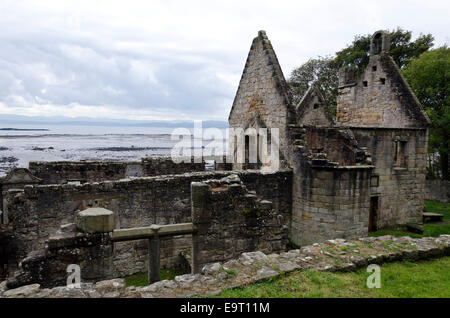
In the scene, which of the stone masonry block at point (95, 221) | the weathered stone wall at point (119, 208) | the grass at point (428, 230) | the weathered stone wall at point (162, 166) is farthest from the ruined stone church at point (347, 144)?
the stone masonry block at point (95, 221)

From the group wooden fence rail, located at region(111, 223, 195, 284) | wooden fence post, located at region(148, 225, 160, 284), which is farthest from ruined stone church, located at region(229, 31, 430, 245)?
wooden fence post, located at region(148, 225, 160, 284)

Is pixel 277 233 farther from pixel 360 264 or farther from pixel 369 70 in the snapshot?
pixel 369 70

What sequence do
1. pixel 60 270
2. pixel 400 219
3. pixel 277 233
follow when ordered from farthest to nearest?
pixel 400 219
pixel 277 233
pixel 60 270

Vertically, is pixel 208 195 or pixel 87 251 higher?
pixel 208 195

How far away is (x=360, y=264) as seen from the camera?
634 centimetres

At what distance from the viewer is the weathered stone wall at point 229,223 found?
7.46 meters

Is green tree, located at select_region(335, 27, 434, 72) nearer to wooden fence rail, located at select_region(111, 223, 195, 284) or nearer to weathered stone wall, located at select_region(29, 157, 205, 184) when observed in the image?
weathered stone wall, located at select_region(29, 157, 205, 184)

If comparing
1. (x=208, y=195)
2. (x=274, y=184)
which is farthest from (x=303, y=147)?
(x=208, y=195)

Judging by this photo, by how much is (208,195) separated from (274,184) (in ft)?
16.6

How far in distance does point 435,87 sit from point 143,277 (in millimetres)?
24713

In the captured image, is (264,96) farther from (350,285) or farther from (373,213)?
(350,285)

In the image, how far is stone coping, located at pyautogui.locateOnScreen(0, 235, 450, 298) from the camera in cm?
484

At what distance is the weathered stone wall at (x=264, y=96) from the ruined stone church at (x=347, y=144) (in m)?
0.04

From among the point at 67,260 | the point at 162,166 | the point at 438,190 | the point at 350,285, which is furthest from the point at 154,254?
the point at 438,190
